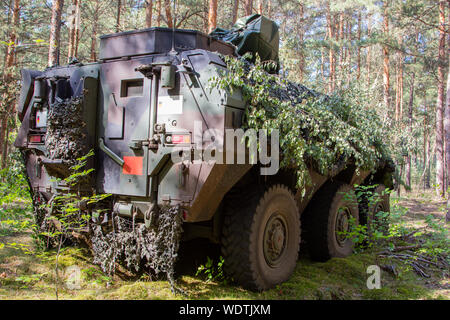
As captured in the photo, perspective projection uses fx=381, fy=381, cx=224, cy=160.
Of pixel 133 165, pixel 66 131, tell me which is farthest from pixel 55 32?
pixel 133 165

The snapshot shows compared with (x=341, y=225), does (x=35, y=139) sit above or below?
above

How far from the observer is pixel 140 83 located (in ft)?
12.7

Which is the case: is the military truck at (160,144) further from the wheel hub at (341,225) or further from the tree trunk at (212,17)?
the tree trunk at (212,17)

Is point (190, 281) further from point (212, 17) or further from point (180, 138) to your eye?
point (212, 17)

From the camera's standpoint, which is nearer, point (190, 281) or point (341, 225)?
point (190, 281)

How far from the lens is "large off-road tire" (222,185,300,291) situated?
11.9 ft

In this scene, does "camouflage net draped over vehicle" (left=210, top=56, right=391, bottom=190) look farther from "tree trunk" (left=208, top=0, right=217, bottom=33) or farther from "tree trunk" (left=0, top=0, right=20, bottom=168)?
→ "tree trunk" (left=0, top=0, right=20, bottom=168)

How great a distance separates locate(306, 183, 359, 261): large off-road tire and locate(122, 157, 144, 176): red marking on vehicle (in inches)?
107

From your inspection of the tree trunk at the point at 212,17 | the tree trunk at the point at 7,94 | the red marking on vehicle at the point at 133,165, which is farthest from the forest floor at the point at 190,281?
the tree trunk at the point at 212,17

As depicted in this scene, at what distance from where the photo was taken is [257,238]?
3.70 m

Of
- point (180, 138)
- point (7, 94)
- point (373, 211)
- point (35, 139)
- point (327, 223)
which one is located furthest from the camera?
point (7, 94)

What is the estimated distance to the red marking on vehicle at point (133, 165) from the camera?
12.0 feet

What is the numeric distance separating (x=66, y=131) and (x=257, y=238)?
7.15 feet

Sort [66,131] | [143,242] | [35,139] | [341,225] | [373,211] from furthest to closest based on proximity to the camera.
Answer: [373,211]
[341,225]
[35,139]
[66,131]
[143,242]
